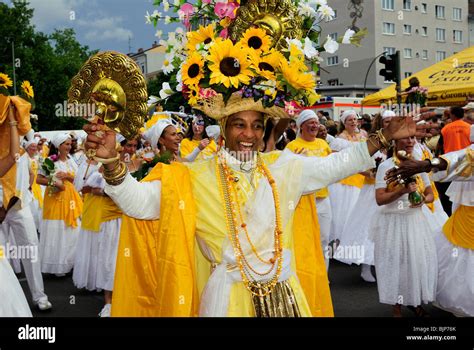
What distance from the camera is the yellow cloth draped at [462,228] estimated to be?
5.84 m

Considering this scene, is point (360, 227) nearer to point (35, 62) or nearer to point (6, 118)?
point (6, 118)

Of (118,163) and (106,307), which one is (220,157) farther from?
(106,307)

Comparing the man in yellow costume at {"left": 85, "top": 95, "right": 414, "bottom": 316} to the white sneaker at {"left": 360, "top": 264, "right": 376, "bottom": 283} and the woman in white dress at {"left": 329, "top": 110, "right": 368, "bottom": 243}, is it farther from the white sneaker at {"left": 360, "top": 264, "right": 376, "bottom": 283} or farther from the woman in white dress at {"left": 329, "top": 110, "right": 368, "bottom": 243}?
the woman in white dress at {"left": 329, "top": 110, "right": 368, "bottom": 243}

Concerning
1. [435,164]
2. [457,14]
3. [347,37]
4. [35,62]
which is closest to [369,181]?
[435,164]

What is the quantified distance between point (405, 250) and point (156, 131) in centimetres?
295

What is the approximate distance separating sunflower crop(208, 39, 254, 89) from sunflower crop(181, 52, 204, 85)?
0.10 metres

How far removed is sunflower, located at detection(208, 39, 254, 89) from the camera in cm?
319

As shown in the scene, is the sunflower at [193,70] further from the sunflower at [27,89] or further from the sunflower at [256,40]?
the sunflower at [27,89]

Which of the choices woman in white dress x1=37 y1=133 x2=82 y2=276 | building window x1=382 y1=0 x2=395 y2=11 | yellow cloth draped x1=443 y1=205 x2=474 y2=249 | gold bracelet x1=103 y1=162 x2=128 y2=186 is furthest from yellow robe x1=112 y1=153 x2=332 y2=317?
building window x1=382 y1=0 x2=395 y2=11

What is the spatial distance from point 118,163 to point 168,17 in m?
1.40

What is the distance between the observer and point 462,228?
19.6 feet

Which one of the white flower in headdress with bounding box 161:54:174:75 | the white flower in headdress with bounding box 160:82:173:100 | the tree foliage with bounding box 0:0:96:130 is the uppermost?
the tree foliage with bounding box 0:0:96:130
